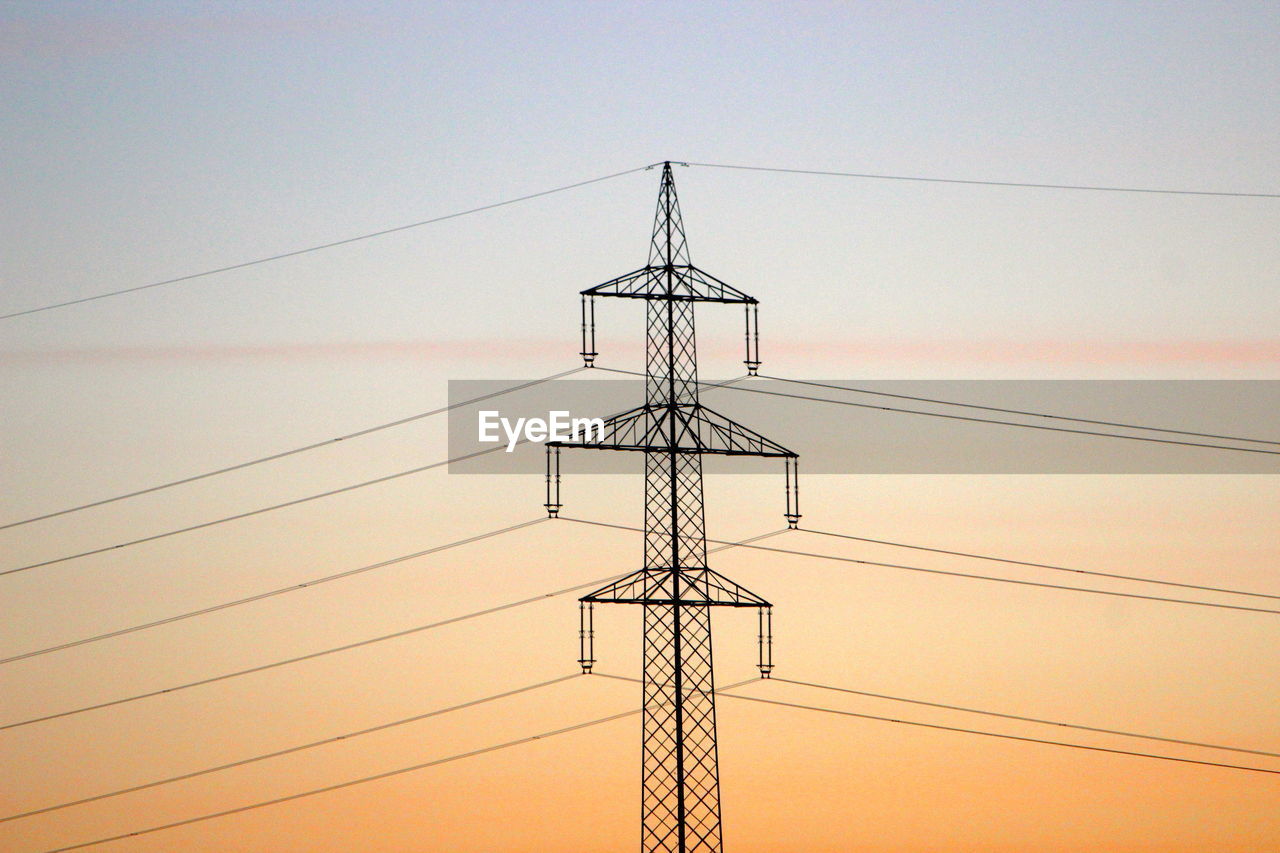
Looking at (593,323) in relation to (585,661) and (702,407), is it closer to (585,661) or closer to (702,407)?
(702,407)

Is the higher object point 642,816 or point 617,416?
point 617,416

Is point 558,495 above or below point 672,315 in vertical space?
below

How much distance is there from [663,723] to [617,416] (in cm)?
739

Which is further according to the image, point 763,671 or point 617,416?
point 763,671

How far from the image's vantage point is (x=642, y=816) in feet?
159

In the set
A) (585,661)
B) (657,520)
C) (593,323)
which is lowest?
(585,661)

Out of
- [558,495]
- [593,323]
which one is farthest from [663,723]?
[593,323]

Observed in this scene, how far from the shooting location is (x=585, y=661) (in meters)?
48.9

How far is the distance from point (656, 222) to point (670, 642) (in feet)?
31.5

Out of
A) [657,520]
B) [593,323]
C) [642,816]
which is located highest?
[593,323]

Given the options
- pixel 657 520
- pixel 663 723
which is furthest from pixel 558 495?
pixel 663 723

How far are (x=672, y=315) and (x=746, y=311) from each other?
2.03 metres

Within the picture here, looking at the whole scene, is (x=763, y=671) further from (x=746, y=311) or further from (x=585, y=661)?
(x=746, y=311)

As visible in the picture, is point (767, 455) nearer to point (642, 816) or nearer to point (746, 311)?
point (746, 311)
